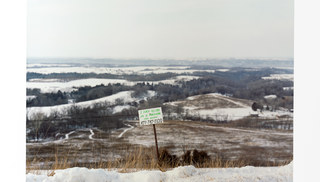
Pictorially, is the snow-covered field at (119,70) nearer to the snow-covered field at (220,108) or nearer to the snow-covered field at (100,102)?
the snow-covered field at (100,102)

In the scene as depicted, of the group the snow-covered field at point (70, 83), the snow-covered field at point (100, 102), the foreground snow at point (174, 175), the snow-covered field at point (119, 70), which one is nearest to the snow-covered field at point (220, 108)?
the snow-covered field at point (70, 83)

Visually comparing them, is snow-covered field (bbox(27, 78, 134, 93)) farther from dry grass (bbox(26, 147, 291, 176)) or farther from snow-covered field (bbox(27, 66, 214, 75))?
dry grass (bbox(26, 147, 291, 176))

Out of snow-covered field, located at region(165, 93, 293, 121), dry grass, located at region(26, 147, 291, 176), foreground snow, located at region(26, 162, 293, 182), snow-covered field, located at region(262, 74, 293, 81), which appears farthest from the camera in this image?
snow-covered field, located at region(262, 74, 293, 81)

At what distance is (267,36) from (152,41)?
1.96 meters

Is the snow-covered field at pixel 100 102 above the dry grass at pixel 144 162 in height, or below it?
above

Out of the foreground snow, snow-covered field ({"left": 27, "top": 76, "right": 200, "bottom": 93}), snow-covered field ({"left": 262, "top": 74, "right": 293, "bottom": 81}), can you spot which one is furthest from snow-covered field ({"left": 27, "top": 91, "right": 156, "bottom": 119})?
snow-covered field ({"left": 262, "top": 74, "right": 293, "bottom": 81})

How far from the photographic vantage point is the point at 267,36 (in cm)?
562

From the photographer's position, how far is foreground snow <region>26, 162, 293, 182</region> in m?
3.70

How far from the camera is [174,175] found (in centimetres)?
404

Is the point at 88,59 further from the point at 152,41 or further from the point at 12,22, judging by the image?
the point at 12,22

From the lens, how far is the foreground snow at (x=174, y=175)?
146 inches

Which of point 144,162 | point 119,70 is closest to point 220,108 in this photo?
point 144,162
